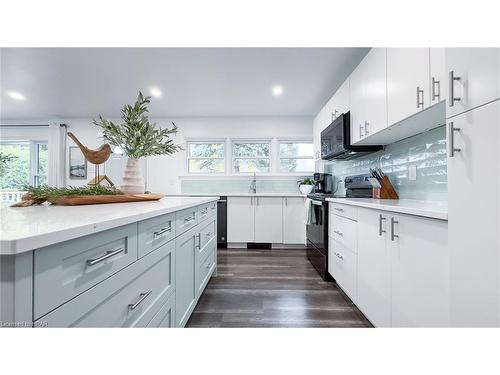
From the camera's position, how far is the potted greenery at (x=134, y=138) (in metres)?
1.43

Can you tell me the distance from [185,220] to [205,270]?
757 mm

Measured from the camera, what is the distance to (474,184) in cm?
83

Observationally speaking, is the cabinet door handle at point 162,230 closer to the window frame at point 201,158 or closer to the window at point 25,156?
the window frame at point 201,158

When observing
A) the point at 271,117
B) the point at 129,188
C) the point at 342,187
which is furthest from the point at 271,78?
the point at 129,188

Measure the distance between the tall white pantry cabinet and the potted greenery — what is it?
4.75 ft

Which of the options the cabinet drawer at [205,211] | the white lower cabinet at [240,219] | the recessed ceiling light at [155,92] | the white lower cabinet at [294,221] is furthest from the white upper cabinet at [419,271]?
the recessed ceiling light at [155,92]

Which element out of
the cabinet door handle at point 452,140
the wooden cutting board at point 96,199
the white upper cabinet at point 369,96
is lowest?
the wooden cutting board at point 96,199

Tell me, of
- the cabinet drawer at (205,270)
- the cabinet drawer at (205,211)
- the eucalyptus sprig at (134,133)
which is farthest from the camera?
the cabinet drawer at (205,211)

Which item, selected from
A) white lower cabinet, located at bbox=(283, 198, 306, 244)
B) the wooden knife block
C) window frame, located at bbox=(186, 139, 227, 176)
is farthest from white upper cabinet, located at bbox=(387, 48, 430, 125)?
window frame, located at bbox=(186, 139, 227, 176)

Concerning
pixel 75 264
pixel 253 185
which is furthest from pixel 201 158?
pixel 75 264

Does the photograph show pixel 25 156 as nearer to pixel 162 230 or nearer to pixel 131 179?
pixel 131 179

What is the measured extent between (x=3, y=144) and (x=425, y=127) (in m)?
7.57

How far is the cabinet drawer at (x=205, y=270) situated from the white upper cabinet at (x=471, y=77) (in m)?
1.80
